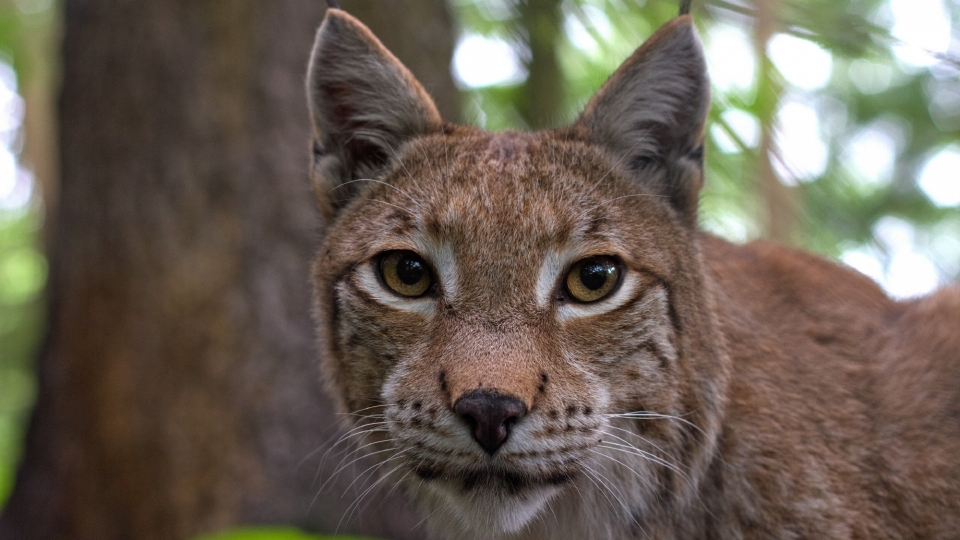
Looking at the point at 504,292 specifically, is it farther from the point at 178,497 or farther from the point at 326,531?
the point at 178,497

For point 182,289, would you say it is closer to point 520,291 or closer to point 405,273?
point 405,273

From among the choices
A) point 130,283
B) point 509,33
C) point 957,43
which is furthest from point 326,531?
point 957,43

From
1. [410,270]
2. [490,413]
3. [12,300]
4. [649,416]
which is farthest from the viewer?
[12,300]

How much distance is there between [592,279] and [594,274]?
2 centimetres

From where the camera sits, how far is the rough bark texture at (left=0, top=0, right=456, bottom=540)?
19.8ft

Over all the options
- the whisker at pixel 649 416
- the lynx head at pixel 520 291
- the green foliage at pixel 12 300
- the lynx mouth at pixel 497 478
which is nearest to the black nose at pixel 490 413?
the lynx head at pixel 520 291

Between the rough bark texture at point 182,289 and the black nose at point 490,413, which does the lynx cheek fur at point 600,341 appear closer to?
the black nose at point 490,413

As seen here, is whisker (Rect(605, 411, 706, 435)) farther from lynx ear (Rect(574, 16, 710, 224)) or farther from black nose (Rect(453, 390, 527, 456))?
lynx ear (Rect(574, 16, 710, 224))

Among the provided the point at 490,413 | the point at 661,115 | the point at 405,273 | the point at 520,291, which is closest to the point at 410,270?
→ the point at 405,273

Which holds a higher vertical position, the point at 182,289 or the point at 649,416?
the point at 182,289

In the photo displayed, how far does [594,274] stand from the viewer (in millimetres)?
3385

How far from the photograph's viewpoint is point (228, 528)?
5824 millimetres

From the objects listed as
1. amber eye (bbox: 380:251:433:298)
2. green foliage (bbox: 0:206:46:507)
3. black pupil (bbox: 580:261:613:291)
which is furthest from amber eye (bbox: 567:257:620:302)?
green foliage (bbox: 0:206:46:507)

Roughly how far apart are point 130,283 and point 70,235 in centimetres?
86
